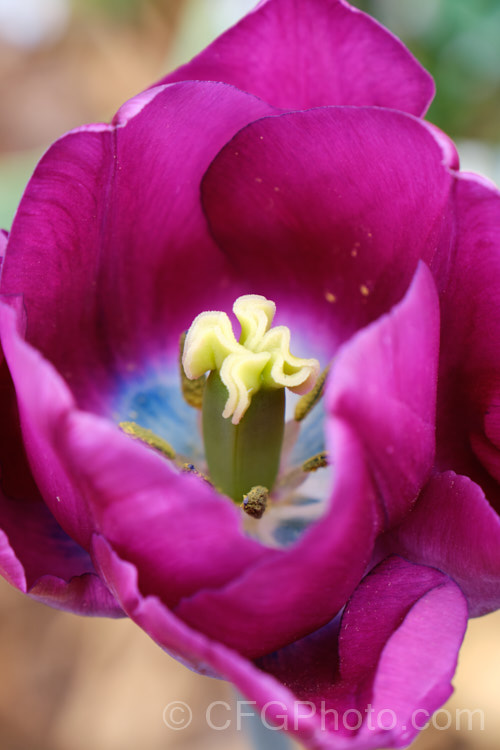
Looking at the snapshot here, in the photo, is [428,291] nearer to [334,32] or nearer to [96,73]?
[334,32]

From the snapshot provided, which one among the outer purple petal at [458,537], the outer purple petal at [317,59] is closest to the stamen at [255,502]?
the outer purple petal at [458,537]

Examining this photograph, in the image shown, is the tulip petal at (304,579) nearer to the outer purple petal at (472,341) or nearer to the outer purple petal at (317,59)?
the outer purple petal at (472,341)

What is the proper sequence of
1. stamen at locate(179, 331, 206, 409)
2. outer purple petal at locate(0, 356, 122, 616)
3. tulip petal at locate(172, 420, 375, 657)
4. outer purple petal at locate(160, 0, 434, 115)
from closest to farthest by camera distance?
1. tulip petal at locate(172, 420, 375, 657)
2. outer purple petal at locate(0, 356, 122, 616)
3. outer purple petal at locate(160, 0, 434, 115)
4. stamen at locate(179, 331, 206, 409)

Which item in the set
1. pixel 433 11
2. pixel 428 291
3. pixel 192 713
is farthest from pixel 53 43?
pixel 428 291

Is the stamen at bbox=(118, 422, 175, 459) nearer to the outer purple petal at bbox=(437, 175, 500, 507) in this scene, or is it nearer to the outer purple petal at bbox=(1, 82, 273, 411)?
the outer purple petal at bbox=(1, 82, 273, 411)

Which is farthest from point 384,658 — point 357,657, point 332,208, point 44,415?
point 332,208

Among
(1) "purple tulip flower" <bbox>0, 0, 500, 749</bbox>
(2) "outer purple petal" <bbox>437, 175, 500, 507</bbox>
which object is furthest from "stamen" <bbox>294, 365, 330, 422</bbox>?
(2) "outer purple petal" <bbox>437, 175, 500, 507</bbox>
